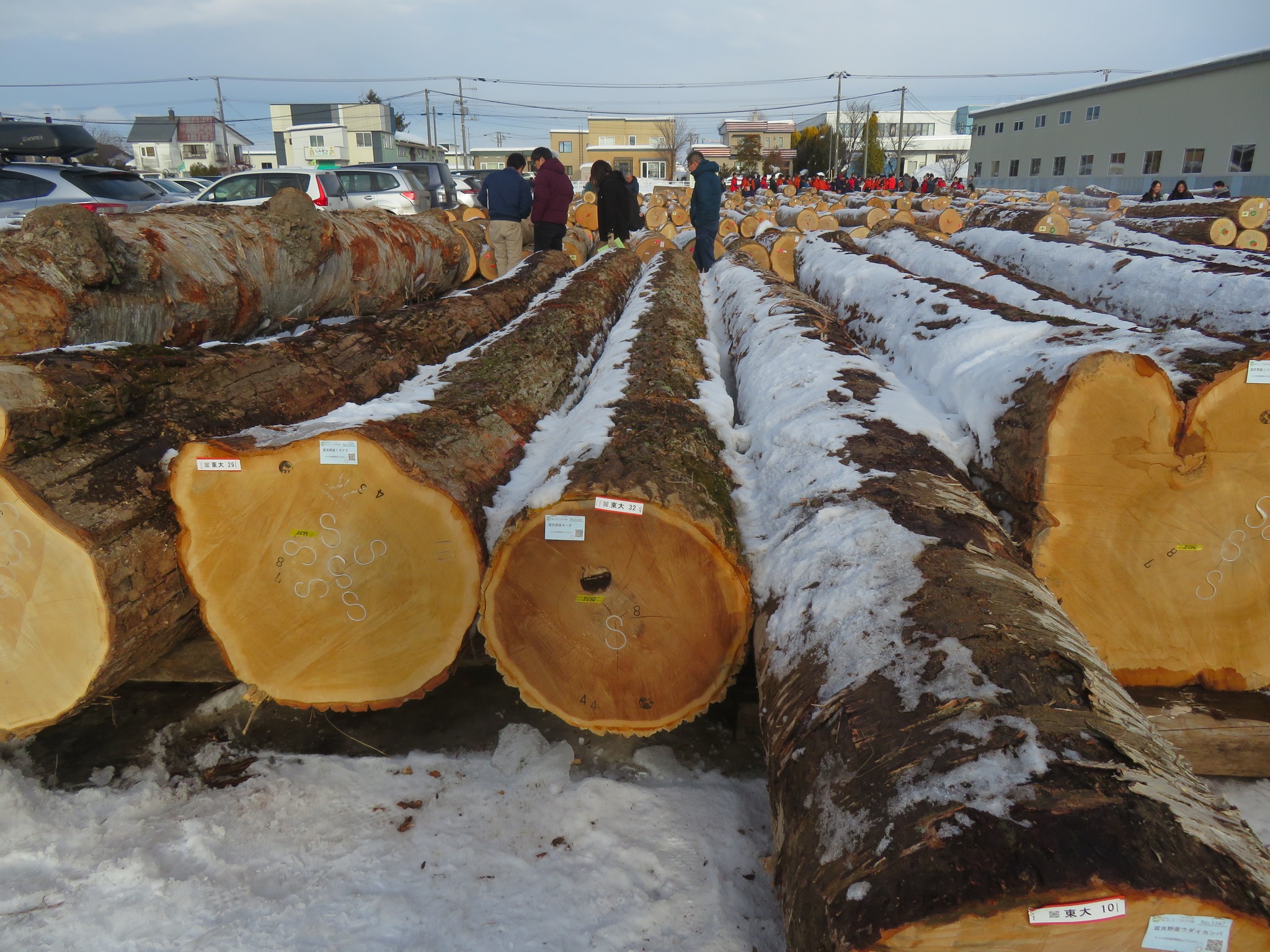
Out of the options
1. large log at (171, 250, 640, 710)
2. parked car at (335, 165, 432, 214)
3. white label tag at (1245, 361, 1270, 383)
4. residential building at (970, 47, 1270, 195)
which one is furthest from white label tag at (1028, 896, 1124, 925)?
residential building at (970, 47, 1270, 195)

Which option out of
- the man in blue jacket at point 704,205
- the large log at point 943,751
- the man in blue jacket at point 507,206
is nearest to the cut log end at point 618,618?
the large log at point 943,751

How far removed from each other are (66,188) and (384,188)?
5.25 m

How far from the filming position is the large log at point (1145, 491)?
7.66 feet

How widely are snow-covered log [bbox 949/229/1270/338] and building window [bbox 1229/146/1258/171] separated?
2671 cm

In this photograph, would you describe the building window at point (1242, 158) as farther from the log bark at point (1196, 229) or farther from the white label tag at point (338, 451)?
the white label tag at point (338, 451)

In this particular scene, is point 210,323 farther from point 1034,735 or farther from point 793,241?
point 793,241

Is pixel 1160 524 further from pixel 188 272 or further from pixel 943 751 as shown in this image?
pixel 188 272

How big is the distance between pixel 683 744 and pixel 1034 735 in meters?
1.58

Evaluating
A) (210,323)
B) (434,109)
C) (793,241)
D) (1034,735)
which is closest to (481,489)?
(1034,735)

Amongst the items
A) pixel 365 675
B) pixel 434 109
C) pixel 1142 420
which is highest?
pixel 434 109

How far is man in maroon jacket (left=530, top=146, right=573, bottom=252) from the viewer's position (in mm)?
8414

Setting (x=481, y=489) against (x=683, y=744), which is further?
(x=683, y=744)

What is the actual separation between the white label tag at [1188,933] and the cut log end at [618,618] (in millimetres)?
1185

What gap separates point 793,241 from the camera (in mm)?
10266
